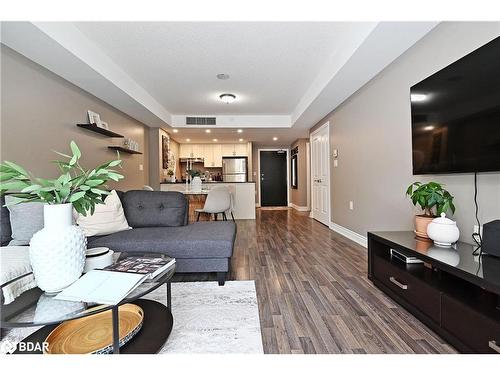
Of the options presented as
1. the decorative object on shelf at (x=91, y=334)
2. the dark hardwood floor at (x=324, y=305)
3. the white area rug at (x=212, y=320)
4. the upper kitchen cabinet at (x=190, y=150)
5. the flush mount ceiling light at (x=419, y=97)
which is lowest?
the dark hardwood floor at (x=324, y=305)

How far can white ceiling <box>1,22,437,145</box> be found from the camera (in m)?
2.26

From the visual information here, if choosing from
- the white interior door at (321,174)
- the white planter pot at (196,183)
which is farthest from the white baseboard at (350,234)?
the white planter pot at (196,183)

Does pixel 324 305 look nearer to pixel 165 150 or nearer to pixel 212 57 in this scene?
pixel 212 57

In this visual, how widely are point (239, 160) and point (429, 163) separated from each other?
21.0ft

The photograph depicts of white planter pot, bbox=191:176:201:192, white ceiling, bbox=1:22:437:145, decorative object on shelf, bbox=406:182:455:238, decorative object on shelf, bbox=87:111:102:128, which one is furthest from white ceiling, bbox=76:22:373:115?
white planter pot, bbox=191:176:201:192

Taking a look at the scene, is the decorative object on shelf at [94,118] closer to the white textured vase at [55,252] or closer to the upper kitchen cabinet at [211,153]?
the white textured vase at [55,252]

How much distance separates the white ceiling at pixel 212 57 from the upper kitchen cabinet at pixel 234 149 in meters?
3.56

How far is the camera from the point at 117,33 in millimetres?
2498

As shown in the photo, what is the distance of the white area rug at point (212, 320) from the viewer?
1.38 m

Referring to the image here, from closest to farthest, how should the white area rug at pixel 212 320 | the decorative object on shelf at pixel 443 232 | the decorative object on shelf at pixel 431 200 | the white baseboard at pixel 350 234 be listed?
the white area rug at pixel 212 320 → the decorative object on shelf at pixel 443 232 → the decorative object on shelf at pixel 431 200 → the white baseboard at pixel 350 234

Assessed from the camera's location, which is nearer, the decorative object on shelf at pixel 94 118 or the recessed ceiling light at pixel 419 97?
the recessed ceiling light at pixel 419 97

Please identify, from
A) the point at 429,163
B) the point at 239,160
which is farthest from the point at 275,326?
the point at 239,160
